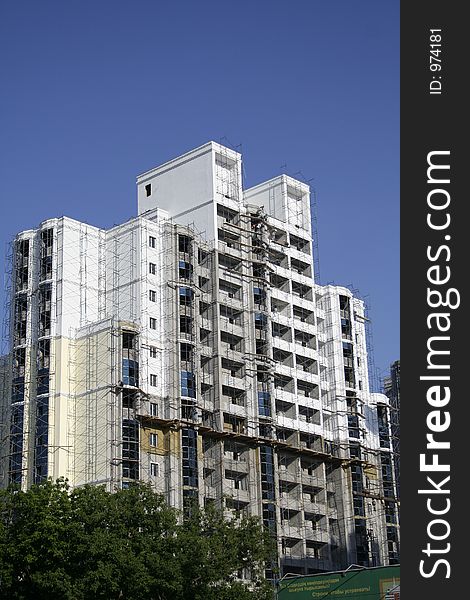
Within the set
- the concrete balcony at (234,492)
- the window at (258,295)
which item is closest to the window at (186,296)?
the window at (258,295)

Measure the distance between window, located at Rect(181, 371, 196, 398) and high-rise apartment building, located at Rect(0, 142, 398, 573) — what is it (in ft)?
0.67

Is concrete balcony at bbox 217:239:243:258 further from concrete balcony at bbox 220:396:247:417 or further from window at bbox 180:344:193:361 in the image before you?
concrete balcony at bbox 220:396:247:417

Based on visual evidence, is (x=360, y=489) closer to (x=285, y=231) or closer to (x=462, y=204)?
(x=285, y=231)

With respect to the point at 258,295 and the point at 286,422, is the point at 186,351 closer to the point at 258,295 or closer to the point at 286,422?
the point at 258,295

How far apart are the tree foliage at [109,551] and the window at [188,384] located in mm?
24877

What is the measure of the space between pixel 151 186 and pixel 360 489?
3636cm

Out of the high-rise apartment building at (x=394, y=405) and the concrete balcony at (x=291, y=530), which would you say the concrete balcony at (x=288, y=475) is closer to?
the concrete balcony at (x=291, y=530)

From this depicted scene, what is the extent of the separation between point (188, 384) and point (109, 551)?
1226 inches

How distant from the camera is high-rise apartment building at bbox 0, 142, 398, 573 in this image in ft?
253

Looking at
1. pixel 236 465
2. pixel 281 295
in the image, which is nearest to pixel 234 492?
pixel 236 465

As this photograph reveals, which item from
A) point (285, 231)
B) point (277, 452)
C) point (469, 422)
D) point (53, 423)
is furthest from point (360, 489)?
point (469, 422)

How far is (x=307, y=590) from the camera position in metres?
54.9

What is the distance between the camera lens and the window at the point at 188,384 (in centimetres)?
8031

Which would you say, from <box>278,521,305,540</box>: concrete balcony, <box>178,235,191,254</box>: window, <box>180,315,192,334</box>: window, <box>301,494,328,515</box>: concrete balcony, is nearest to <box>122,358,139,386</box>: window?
<box>180,315,192,334</box>: window
